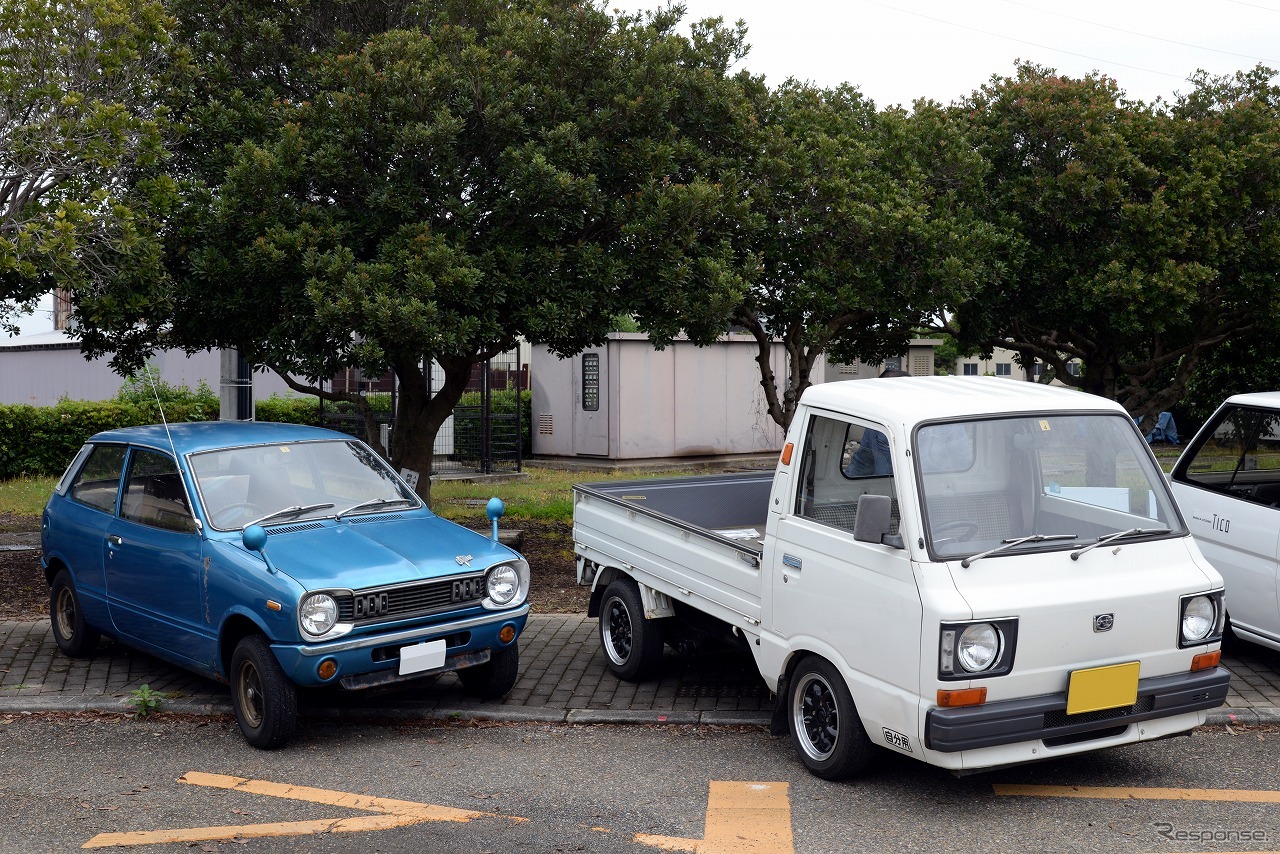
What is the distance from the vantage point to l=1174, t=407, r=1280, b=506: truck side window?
7.21 meters

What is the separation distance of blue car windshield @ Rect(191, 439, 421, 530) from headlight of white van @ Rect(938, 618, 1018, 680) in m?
3.82

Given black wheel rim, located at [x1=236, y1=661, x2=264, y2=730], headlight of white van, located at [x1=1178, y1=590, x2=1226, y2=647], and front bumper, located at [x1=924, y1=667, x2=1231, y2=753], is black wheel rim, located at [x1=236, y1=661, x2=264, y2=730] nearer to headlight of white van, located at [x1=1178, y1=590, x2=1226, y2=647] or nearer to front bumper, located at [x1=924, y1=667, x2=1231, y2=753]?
front bumper, located at [x1=924, y1=667, x2=1231, y2=753]

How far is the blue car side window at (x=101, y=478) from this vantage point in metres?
7.59

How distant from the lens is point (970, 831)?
4.93 m

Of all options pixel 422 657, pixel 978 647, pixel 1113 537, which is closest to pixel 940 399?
pixel 1113 537

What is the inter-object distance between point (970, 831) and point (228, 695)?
454 cm

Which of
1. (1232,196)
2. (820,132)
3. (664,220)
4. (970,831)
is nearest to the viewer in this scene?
(970,831)

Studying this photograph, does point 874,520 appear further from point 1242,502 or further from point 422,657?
point 1242,502

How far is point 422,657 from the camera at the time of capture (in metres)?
6.19

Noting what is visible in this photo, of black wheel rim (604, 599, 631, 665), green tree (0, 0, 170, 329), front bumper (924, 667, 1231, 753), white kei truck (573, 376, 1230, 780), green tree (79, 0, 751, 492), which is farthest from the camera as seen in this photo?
green tree (79, 0, 751, 492)

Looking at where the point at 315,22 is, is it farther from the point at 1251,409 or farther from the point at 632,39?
the point at 1251,409

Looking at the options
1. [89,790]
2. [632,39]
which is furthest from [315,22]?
[89,790]

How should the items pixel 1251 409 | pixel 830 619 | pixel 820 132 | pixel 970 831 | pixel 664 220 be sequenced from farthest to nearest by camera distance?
pixel 820 132
pixel 664 220
pixel 1251 409
pixel 830 619
pixel 970 831

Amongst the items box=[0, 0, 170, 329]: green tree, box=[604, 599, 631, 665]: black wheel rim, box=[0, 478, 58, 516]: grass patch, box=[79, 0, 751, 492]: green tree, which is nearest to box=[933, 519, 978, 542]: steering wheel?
box=[604, 599, 631, 665]: black wheel rim
